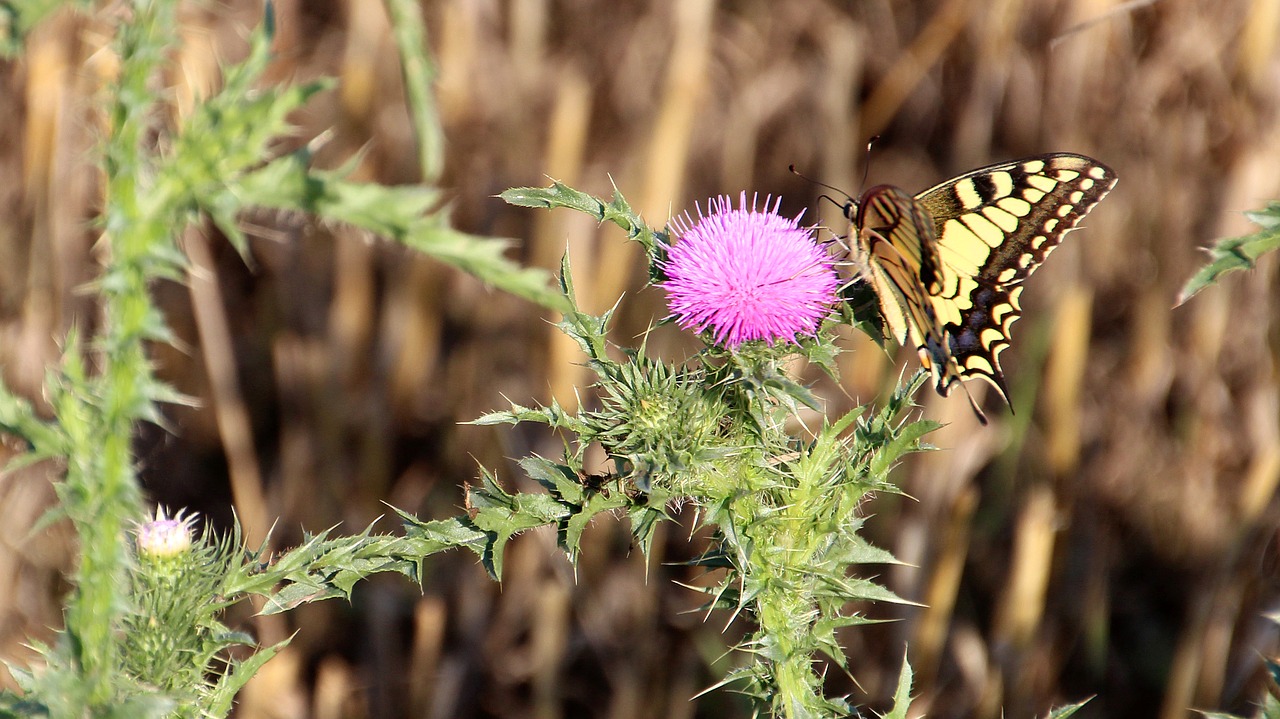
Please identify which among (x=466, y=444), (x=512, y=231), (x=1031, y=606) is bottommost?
(x=1031, y=606)

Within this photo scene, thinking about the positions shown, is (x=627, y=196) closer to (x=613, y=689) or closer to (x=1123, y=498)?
(x=613, y=689)

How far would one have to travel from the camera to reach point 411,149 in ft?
12.8

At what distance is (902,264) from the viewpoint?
1.85 metres

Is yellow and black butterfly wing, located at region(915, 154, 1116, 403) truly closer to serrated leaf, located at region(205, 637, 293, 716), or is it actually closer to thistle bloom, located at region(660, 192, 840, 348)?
thistle bloom, located at region(660, 192, 840, 348)

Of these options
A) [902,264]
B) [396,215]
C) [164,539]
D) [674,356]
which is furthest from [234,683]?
[674,356]

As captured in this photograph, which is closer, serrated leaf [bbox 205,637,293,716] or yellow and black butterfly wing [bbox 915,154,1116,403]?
serrated leaf [bbox 205,637,293,716]

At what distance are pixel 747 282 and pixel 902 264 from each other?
1.08ft

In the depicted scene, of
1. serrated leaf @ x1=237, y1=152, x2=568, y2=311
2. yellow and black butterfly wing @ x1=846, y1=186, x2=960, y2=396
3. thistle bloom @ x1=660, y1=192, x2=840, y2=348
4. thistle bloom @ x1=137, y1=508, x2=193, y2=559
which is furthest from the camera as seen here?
yellow and black butterfly wing @ x1=846, y1=186, x2=960, y2=396

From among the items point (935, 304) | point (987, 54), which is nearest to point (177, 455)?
point (935, 304)

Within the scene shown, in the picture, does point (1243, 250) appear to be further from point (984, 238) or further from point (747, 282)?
point (747, 282)

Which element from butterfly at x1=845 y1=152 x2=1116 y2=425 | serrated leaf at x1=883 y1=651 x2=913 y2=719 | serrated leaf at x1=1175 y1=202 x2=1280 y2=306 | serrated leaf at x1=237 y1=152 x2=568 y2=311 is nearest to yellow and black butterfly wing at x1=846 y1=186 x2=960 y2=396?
butterfly at x1=845 y1=152 x2=1116 y2=425

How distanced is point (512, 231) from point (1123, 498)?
2415 mm

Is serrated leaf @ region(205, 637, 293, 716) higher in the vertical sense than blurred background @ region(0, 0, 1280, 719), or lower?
lower

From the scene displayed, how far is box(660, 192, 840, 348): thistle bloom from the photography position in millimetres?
1683
